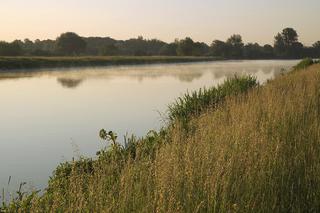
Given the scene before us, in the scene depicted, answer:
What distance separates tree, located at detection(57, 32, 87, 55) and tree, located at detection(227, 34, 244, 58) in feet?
186

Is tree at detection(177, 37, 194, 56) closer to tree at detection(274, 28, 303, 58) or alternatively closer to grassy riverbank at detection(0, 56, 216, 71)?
grassy riverbank at detection(0, 56, 216, 71)

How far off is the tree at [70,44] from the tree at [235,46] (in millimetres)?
56808

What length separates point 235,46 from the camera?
520ft

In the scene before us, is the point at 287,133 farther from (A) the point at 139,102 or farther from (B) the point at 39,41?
(B) the point at 39,41

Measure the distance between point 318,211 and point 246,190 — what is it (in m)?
0.87

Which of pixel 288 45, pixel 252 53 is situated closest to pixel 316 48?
pixel 288 45

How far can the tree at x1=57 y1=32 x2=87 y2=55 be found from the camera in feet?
377

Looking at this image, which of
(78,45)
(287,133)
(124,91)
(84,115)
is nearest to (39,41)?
(78,45)

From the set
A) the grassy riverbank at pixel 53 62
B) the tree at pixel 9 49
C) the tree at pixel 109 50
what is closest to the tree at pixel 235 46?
the tree at pixel 109 50

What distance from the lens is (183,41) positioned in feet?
423

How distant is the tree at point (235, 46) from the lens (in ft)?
504

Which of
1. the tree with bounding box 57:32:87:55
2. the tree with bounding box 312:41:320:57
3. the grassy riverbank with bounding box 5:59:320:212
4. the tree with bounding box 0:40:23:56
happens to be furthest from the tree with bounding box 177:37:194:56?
the grassy riverbank with bounding box 5:59:320:212

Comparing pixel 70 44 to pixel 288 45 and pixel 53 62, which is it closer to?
pixel 53 62

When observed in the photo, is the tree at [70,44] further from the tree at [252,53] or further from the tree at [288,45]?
→ the tree at [288,45]
